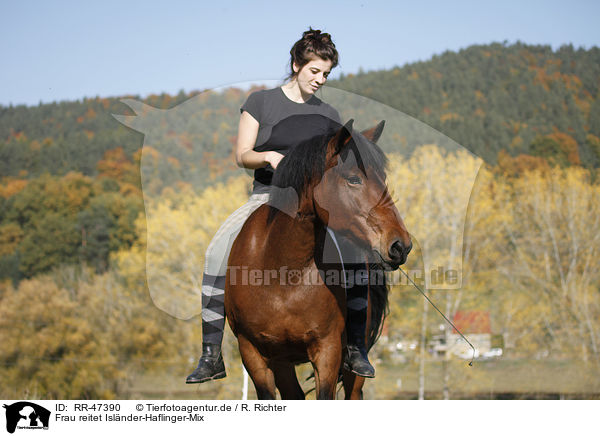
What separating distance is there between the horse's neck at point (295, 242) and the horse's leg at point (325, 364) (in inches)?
25.7

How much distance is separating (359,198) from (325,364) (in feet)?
4.46

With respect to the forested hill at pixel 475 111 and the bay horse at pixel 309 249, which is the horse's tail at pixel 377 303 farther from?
the forested hill at pixel 475 111

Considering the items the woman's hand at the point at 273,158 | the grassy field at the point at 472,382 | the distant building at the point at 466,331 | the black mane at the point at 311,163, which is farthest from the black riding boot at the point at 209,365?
the distant building at the point at 466,331

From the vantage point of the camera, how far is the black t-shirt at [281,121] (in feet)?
15.7

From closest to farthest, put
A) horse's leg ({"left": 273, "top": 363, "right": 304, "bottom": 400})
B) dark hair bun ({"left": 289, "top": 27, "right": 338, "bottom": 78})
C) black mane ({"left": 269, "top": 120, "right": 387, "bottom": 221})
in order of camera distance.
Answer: black mane ({"left": 269, "top": 120, "right": 387, "bottom": 221}) < dark hair bun ({"left": 289, "top": 27, "right": 338, "bottom": 78}) < horse's leg ({"left": 273, "top": 363, "right": 304, "bottom": 400})

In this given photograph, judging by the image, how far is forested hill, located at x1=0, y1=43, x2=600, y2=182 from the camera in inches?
1875

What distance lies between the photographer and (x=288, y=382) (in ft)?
17.0

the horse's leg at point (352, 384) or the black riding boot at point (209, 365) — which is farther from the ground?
the black riding boot at point (209, 365)

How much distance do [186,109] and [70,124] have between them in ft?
150
